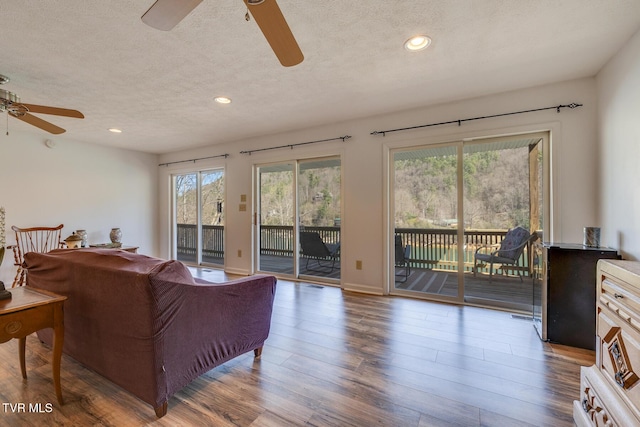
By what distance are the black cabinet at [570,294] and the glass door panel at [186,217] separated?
5808 mm

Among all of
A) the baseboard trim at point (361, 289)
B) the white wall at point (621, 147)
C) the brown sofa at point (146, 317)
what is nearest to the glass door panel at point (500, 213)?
the white wall at point (621, 147)

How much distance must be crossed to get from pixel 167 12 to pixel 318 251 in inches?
147

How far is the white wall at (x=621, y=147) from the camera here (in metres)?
2.02

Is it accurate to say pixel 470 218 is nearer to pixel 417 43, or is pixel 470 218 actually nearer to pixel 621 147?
pixel 621 147

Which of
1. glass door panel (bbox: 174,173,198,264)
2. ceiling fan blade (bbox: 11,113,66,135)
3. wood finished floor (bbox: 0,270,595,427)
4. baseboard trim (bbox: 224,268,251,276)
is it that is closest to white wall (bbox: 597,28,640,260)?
wood finished floor (bbox: 0,270,595,427)

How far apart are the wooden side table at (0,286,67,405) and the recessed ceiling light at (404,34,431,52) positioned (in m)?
2.90

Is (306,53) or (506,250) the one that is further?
(506,250)

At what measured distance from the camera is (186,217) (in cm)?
→ 603

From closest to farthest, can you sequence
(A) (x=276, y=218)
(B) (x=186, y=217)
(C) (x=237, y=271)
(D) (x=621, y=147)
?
(D) (x=621, y=147) → (A) (x=276, y=218) → (C) (x=237, y=271) → (B) (x=186, y=217)

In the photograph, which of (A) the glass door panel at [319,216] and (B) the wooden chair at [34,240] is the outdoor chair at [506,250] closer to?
(A) the glass door panel at [319,216]

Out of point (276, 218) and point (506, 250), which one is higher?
point (276, 218)

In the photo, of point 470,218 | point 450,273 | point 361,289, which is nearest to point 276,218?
point 361,289

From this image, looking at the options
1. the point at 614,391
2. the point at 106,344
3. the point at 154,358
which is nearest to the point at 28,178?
the point at 106,344

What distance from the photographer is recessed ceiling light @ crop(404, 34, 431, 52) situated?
2.05 m
